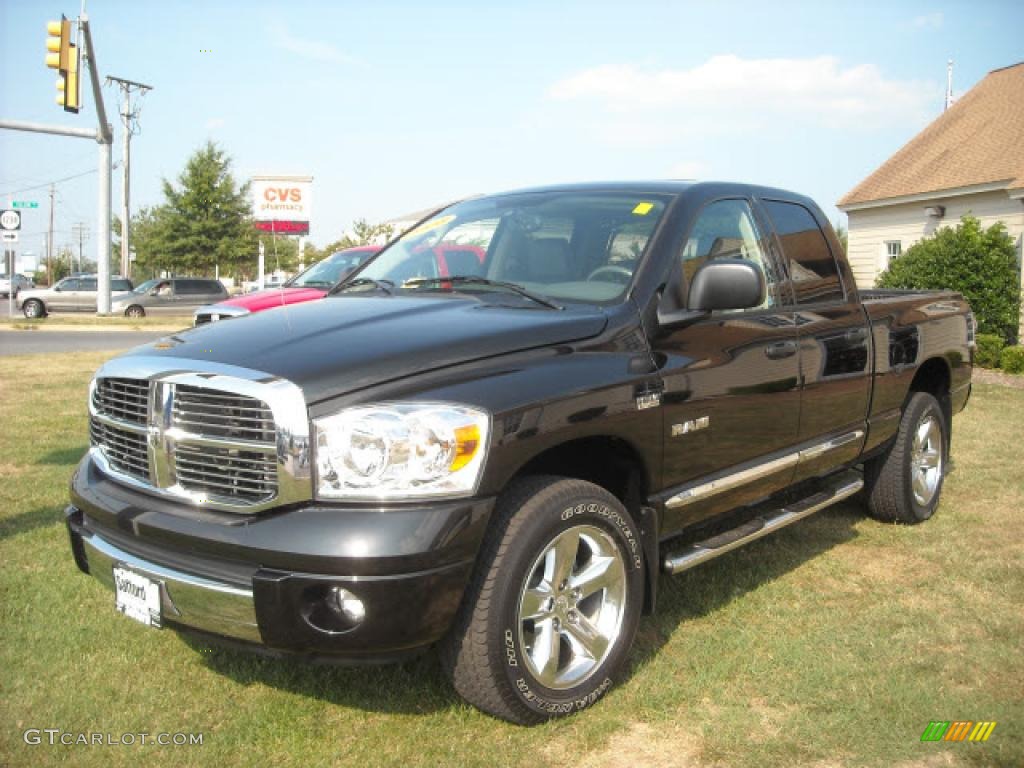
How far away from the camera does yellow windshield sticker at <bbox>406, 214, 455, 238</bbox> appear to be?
4.68m

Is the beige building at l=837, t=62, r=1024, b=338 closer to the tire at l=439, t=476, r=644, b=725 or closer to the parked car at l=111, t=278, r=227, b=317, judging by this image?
the tire at l=439, t=476, r=644, b=725

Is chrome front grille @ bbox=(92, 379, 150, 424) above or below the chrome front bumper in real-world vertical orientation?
above

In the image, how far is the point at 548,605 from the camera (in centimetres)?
307

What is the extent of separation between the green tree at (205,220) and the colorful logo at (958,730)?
132 feet

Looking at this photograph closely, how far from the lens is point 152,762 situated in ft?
9.50

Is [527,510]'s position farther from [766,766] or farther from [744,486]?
[744,486]

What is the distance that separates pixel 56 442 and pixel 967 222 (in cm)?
1592

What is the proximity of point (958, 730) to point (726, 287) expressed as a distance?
5.72 feet

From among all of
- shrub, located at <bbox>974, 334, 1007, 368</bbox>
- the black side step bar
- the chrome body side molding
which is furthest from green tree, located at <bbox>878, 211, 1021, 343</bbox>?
the chrome body side molding

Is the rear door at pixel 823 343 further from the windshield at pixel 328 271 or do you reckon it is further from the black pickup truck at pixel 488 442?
the windshield at pixel 328 271

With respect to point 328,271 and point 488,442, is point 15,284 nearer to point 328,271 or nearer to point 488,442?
point 328,271

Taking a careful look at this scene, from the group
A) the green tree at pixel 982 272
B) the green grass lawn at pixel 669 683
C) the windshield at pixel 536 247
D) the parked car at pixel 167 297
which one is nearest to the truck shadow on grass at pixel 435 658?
the green grass lawn at pixel 669 683

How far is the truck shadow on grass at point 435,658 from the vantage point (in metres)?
3.32

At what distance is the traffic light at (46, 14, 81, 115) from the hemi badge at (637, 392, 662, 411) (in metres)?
16.7
